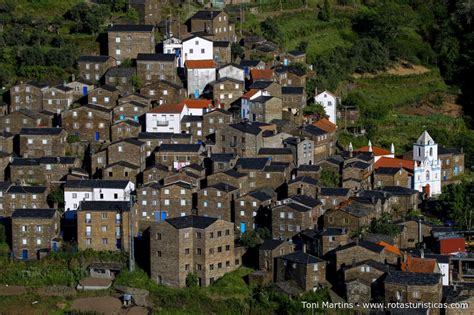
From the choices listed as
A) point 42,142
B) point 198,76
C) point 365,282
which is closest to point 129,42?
point 198,76

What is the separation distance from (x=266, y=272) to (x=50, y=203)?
796 centimetres

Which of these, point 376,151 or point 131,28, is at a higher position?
point 131,28

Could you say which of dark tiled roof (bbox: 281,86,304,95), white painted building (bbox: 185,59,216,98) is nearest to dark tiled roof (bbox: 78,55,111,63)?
white painted building (bbox: 185,59,216,98)

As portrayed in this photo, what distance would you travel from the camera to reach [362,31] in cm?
6894

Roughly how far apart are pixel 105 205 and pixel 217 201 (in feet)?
11.9

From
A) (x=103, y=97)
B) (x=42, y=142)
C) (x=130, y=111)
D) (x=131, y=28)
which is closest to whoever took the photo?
(x=42, y=142)

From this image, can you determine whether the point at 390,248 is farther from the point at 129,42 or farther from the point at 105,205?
the point at 129,42

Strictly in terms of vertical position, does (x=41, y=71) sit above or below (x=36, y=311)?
above

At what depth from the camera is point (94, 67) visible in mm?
57250

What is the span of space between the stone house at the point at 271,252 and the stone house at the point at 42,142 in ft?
31.0

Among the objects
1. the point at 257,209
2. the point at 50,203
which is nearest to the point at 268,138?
the point at 257,209

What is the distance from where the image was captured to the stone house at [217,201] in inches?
1908

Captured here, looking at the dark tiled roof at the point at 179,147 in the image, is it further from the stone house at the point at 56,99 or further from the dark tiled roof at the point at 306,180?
the stone house at the point at 56,99

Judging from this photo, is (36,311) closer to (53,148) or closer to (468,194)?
(53,148)
